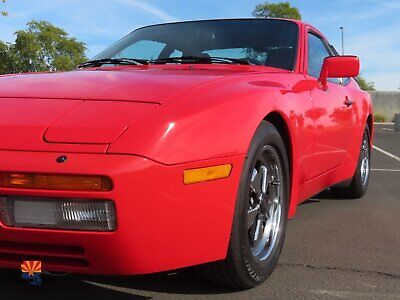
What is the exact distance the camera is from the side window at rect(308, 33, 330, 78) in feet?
13.3

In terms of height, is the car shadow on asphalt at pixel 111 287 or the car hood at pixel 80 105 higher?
the car hood at pixel 80 105

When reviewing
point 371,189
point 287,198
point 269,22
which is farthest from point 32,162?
point 371,189

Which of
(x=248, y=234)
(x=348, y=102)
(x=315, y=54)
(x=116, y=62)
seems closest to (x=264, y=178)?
(x=248, y=234)

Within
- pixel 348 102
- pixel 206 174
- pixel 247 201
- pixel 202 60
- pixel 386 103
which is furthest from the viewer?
pixel 386 103

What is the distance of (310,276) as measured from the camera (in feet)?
10.1

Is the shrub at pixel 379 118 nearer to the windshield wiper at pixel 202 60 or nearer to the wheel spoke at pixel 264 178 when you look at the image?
the windshield wiper at pixel 202 60

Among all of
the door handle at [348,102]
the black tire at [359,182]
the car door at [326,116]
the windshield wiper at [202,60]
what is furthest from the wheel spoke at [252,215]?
the black tire at [359,182]

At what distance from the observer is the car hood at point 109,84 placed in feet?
8.07

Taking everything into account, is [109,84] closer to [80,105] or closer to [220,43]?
[80,105]

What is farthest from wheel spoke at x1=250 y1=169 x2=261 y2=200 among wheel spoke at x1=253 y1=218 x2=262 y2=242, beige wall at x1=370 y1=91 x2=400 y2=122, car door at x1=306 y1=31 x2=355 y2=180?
beige wall at x1=370 y1=91 x2=400 y2=122

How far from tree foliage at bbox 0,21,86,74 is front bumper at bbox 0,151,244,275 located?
40.9 metres

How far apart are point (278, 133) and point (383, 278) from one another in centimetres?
103

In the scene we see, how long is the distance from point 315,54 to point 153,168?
8.55ft

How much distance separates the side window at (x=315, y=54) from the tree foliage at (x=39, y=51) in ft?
127
